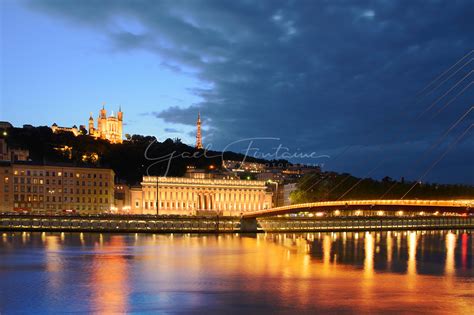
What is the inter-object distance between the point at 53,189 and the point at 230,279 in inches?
2432

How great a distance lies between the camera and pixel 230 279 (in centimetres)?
2844

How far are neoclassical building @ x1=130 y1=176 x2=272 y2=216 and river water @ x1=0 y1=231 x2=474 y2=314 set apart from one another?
5699 cm

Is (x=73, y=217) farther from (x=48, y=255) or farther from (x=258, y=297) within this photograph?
(x=258, y=297)

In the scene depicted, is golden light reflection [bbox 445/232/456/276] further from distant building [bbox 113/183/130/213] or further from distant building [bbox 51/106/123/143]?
distant building [bbox 51/106/123/143]

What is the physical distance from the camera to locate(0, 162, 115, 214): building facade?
269 ft

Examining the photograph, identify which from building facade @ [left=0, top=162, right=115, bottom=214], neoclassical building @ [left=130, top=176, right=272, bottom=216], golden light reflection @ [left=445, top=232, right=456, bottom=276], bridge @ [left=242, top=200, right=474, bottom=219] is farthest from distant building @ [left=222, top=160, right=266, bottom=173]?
bridge @ [left=242, top=200, right=474, bottom=219]

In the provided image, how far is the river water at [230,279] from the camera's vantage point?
21.6 m

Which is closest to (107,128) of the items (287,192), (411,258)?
(287,192)

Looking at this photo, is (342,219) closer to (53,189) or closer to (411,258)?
(53,189)

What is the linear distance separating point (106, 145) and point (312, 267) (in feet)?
351

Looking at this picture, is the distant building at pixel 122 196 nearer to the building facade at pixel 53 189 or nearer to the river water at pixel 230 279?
the building facade at pixel 53 189

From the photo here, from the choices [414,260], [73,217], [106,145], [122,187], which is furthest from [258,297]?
[106,145]

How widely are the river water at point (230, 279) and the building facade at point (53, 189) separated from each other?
38.3m

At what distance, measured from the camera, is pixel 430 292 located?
25000 mm
